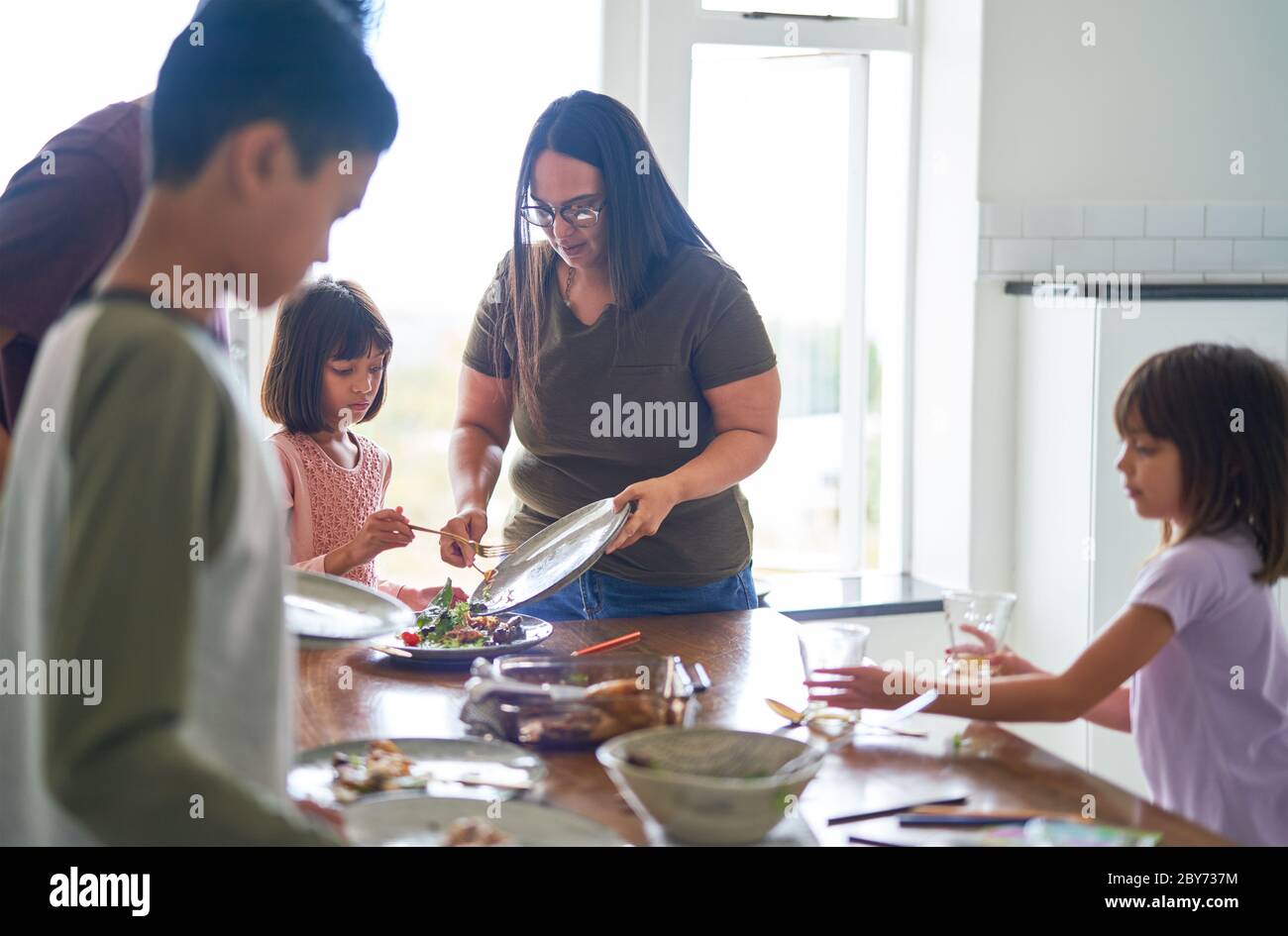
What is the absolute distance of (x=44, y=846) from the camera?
0.91 metres

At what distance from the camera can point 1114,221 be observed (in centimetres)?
349

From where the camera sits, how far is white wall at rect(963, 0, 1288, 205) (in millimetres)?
3406

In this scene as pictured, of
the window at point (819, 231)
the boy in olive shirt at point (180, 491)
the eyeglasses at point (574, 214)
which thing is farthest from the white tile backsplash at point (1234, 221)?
the boy in olive shirt at point (180, 491)

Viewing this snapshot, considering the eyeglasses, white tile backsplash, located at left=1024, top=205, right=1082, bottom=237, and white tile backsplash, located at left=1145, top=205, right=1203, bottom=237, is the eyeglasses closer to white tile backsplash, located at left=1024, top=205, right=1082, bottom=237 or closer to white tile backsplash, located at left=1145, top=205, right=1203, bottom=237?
white tile backsplash, located at left=1024, top=205, right=1082, bottom=237

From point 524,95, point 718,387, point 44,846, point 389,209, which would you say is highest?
point 524,95

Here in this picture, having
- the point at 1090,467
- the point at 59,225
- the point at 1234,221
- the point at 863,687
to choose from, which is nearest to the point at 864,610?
the point at 1090,467

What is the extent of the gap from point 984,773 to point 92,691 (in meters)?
0.95

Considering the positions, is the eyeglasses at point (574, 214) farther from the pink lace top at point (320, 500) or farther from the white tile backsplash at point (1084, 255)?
the white tile backsplash at point (1084, 255)

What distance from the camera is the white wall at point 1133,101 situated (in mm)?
3406

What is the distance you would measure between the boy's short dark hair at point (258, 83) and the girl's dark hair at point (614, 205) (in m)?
1.28
